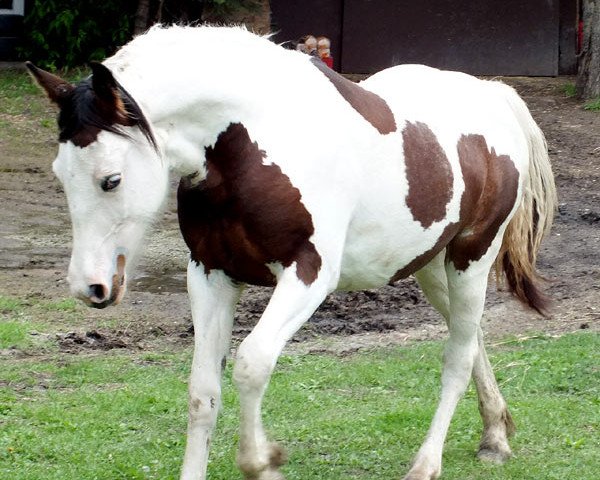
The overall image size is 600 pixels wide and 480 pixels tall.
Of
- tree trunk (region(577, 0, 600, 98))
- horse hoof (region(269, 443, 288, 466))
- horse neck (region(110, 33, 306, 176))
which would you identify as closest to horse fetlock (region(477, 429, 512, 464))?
horse hoof (region(269, 443, 288, 466))

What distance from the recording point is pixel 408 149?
190 inches

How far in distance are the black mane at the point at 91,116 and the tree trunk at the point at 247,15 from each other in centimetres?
1019

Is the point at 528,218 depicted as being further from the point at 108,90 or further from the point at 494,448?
the point at 108,90

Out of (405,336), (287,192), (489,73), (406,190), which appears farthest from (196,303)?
(489,73)

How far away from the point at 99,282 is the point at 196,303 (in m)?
0.67

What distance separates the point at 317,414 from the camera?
239 inches

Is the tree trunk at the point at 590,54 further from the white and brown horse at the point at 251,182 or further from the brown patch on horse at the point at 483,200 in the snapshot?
the white and brown horse at the point at 251,182

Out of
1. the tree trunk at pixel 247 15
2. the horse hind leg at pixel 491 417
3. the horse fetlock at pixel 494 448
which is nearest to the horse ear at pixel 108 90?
the horse hind leg at pixel 491 417

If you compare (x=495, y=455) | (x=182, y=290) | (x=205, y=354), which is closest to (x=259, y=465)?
(x=205, y=354)

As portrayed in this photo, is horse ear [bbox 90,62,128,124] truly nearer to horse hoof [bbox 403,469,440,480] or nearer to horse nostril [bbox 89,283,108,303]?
horse nostril [bbox 89,283,108,303]

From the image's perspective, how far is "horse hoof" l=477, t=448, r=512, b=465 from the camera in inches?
215

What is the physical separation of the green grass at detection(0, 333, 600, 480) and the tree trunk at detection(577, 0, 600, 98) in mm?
8208

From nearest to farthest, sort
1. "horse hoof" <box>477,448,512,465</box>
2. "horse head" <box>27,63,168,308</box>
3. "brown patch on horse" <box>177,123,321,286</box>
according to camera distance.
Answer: "horse head" <box>27,63,168,308</box>
"brown patch on horse" <box>177,123,321,286</box>
"horse hoof" <box>477,448,512,465</box>

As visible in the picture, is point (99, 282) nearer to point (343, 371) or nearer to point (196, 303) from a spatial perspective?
point (196, 303)
